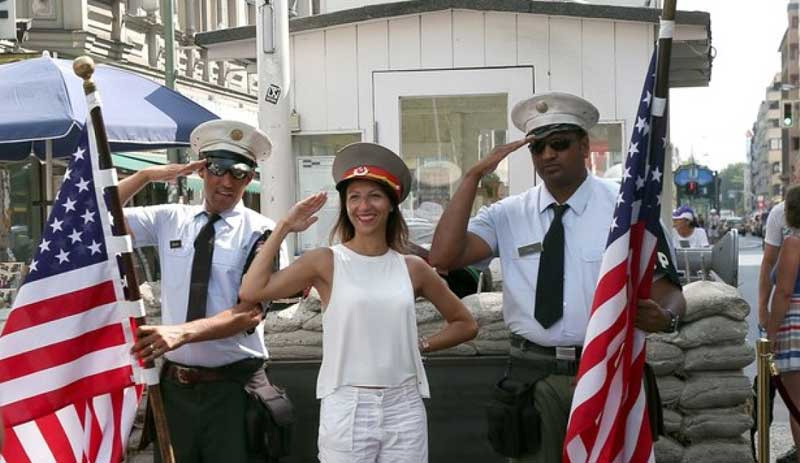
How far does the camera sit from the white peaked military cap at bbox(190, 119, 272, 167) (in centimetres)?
469

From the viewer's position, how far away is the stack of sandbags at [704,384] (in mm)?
5922

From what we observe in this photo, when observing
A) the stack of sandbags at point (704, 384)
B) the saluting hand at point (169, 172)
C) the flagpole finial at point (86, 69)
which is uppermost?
the flagpole finial at point (86, 69)

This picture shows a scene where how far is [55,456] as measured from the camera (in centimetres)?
440

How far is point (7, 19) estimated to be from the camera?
13797 millimetres

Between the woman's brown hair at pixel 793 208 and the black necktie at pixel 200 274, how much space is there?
3630 mm

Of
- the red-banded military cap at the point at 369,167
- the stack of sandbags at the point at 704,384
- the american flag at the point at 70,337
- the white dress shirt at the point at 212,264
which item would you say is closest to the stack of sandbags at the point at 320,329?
the stack of sandbags at the point at 704,384

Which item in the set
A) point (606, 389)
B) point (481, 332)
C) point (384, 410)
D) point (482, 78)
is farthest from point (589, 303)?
point (482, 78)

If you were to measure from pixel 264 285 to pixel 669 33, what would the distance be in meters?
1.65

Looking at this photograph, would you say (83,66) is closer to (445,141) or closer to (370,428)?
(370,428)

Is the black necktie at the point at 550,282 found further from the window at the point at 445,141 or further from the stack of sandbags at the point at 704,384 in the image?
the window at the point at 445,141

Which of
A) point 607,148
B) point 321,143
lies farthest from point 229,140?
point 607,148

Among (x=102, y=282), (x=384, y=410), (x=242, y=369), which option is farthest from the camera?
(x=242, y=369)

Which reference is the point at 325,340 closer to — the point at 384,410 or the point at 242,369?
the point at 384,410

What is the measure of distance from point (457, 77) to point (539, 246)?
554 cm
